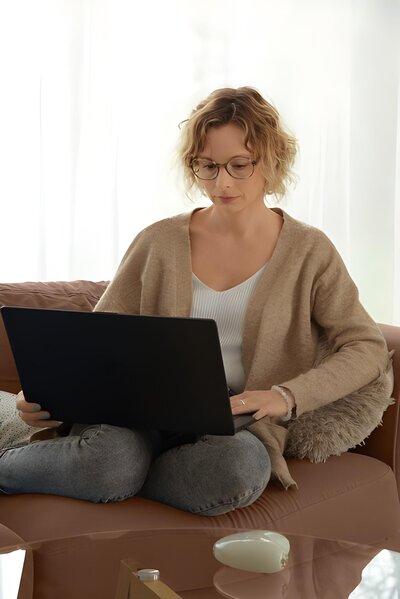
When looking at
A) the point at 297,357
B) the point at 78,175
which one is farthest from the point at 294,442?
the point at 78,175

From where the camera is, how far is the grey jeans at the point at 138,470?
1.65 m

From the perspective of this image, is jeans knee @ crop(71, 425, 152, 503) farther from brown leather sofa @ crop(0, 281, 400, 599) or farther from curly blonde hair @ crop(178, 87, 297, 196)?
curly blonde hair @ crop(178, 87, 297, 196)

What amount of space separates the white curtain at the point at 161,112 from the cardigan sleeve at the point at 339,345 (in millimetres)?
1490

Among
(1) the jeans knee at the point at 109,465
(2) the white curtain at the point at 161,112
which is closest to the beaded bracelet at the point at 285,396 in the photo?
(1) the jeans knee at the point at 109,465

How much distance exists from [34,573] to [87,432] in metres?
0.52

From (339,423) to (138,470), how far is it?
0.50 meters

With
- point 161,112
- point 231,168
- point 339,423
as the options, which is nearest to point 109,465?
point 339,423

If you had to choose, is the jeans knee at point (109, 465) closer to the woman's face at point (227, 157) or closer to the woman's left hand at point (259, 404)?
the woman's left hand at point (259, 404)

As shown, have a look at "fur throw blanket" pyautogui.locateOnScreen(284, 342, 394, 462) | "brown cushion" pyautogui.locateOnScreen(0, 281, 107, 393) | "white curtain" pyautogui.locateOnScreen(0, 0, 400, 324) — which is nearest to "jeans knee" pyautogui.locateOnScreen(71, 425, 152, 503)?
"fur throw blanket" pyautogui.locateOnScreen(284, 342, 394, 462)

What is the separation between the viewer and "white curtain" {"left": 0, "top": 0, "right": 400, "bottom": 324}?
3213 millimetres

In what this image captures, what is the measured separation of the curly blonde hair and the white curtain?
1316 mm

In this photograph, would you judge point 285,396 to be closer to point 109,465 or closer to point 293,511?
point 293,511

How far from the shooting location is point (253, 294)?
6.61 ft

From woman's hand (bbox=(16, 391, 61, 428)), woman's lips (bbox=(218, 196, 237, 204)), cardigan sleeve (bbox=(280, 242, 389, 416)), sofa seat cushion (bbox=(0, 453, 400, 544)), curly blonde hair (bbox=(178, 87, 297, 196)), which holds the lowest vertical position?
sofa seat cushion (bbox=(0, 453, 400, 544))
